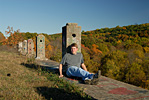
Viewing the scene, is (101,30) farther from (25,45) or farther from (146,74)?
(25,45)

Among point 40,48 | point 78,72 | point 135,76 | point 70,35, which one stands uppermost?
point 70,35

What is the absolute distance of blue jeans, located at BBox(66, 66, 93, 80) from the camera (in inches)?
158

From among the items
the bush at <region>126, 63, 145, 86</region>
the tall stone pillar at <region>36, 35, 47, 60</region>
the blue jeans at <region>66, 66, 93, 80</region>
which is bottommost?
the bush at <region>126, 63, 145, 86</region>

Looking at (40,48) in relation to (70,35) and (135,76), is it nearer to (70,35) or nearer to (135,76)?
(70,35)

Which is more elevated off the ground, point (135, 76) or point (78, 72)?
point (78, 72)

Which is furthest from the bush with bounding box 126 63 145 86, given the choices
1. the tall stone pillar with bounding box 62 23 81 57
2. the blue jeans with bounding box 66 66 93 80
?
the blue jeans with bounding box 66 66 93 80

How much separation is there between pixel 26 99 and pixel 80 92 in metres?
1.20

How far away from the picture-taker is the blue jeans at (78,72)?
4016 millimetres

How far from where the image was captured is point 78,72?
4191mm

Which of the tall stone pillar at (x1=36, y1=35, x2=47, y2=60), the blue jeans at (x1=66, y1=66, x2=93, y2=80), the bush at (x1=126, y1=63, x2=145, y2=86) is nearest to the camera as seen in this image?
the blue jeans at (x1=66, y1=66, x2=93, y2=80)

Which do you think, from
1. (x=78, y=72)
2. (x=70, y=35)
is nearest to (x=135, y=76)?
(x=70, y=35)

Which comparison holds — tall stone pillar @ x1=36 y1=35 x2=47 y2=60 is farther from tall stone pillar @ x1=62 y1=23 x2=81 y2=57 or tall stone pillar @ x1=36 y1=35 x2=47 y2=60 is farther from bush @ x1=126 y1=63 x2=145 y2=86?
bush @ x1=126 y1=63 x2=145 y2=86

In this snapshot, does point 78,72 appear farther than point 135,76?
No

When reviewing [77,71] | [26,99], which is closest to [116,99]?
[77,71]
